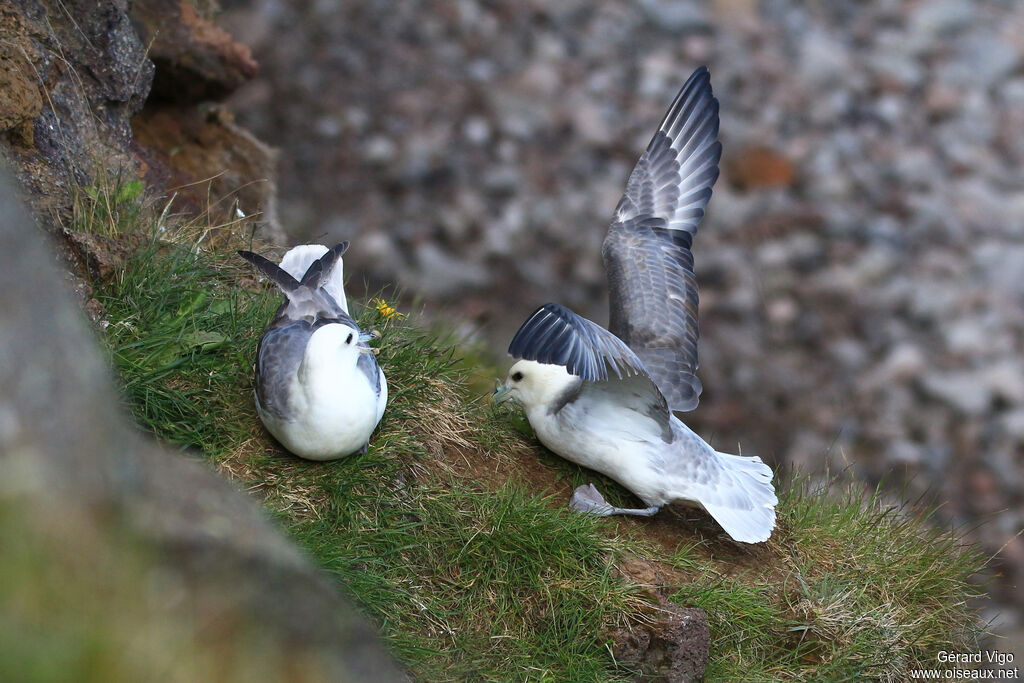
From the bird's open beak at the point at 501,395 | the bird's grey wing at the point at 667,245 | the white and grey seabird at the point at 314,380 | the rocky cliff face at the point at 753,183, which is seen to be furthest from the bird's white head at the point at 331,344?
the rocky cliff face at the point at 753,183

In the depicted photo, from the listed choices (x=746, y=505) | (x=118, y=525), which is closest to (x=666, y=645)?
(x=746, y=505)

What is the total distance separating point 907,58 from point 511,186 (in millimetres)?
3202

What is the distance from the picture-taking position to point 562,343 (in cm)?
320

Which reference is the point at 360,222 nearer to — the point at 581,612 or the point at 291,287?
the point at 291,287

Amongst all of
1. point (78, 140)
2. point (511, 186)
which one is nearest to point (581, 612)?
point (78, 140)

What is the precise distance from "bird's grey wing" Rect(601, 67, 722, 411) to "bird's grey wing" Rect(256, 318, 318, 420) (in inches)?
56.6

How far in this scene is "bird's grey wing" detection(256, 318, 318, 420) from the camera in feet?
9.89

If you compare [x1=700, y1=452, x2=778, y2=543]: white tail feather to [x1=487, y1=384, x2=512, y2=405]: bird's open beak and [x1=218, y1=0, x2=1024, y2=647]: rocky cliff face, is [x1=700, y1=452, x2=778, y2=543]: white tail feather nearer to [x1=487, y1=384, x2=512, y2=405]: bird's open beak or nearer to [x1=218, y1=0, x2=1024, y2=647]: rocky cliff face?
[x1=487, y1=384, x2=512, y2=405]: bird's open beak

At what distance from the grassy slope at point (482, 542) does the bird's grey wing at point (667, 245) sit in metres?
0.56

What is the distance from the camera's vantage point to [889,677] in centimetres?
347

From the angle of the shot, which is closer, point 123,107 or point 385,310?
point 385,310

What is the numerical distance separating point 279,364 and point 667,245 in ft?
6.29

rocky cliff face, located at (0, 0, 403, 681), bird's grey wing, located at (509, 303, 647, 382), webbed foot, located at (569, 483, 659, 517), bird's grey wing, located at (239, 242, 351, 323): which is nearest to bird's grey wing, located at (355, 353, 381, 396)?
bird's grey wing, located at (239, 242, 351, 323)

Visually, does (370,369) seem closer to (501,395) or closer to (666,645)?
(501,395)
